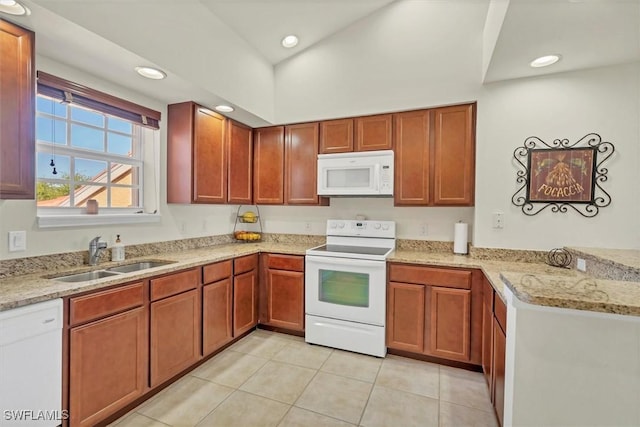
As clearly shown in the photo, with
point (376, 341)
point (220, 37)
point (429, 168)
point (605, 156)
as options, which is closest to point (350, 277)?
point (376, 341)

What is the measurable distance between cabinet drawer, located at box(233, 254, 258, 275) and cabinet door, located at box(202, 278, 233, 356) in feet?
0.45

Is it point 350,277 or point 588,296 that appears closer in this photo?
point 588,296

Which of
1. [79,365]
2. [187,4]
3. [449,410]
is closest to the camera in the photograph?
[79,365]

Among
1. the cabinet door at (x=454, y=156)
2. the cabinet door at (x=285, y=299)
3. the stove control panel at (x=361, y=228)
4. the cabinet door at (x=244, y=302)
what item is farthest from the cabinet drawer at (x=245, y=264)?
the cabinet door at (x=454, y=156)

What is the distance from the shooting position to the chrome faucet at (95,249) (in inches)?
83.4

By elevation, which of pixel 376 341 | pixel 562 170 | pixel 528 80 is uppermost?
pixel 528 80

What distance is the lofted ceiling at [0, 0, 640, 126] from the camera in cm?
164

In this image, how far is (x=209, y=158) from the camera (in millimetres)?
2887

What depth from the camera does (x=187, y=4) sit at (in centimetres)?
220

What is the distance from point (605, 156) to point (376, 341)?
2337 millimetres

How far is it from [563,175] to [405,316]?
5.64ft

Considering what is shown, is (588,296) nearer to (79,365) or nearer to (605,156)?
(605,156)

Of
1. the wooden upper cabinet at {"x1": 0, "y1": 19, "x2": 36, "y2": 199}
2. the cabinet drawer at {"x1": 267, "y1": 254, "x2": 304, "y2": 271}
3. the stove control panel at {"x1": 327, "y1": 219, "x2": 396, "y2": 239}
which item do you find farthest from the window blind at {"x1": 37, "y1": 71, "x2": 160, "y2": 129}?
the stove control panel at {"x1": 327, "y1": 219, "x2": 396, "y2": 239}

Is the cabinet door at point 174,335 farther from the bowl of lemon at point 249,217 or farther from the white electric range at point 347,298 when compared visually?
the bowl of lemon at point 249,217
